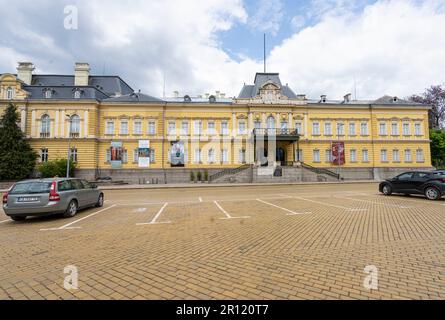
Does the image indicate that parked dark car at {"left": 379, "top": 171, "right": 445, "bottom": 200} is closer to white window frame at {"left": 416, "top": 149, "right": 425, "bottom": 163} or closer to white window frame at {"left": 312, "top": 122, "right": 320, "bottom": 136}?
white window frame at {"left": 312, "top": 122, "right": 320, "bottom": 136}

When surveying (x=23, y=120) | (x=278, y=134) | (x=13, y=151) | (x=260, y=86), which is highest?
(x=260, y=86)

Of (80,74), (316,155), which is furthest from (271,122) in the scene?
(80,74)

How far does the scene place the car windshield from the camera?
836 centimetres

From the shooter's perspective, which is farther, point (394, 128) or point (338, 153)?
point (394, 128)

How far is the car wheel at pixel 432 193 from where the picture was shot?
38.2 feet

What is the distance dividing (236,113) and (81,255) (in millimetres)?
33287

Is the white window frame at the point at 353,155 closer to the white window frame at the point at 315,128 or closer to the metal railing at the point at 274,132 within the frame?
the white window frame at the point at 315,128

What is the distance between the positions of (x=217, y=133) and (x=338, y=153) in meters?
19.4

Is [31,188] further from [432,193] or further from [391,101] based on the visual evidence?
[391,101]

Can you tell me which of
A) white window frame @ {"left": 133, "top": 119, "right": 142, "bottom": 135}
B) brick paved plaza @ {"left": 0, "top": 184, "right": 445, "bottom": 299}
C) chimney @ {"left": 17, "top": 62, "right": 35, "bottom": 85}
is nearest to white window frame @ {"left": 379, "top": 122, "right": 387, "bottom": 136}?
brick paved plaza @ {"left": 0, "top": 184, "right": 445, "bottom": 299}

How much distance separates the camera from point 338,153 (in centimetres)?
3641

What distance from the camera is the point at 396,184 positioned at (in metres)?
13.6

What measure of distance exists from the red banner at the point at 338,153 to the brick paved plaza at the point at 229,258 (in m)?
30.5
